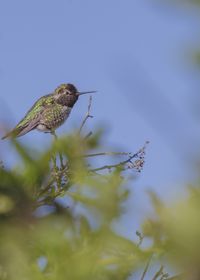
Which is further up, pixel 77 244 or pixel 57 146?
pixel 57 146

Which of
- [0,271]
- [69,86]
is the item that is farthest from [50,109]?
[0,271]

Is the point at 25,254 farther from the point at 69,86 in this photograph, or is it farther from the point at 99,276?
the point at 69,86

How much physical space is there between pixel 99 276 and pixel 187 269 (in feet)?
1.41

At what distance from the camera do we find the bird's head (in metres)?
13.4

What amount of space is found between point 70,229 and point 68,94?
11.8 m

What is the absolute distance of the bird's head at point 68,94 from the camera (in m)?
13.4

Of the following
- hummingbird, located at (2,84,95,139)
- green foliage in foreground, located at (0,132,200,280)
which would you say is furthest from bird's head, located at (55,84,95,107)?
green foliage in foreground, located at (0,132,200,280)

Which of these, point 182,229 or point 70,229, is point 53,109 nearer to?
point 70,229

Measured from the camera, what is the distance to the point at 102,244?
5.40ft

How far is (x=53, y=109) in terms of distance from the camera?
1346 cm

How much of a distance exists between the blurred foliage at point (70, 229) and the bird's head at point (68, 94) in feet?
37.3

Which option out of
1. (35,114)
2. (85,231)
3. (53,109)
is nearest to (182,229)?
(85,231)

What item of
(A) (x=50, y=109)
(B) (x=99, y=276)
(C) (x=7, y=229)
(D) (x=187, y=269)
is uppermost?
(A) (x=50, y=109)

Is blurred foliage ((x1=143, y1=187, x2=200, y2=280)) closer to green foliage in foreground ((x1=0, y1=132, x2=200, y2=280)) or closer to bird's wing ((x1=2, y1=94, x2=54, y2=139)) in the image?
green foliage in foreground ((x1=0, y1=132, x2=200, y2=280))
